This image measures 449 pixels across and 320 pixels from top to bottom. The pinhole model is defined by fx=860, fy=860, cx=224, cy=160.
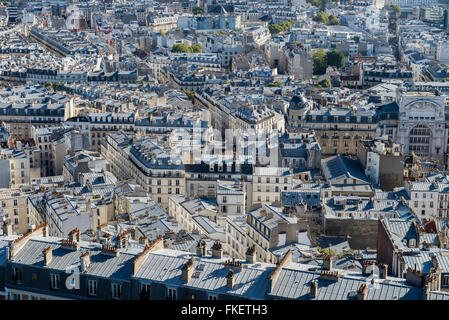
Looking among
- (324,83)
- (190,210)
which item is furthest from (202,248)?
(324,83)

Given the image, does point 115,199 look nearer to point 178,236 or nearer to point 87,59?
point 178,236

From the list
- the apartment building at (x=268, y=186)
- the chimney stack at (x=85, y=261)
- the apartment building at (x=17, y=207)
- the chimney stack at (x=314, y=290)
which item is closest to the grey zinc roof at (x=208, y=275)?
the chimney stack at (x=314, y=290)

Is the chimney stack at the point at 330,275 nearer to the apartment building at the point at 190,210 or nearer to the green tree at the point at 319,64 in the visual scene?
the apartment building at the point at 190,210

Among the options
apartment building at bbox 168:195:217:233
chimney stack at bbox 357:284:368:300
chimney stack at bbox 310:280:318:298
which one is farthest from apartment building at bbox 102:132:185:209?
chimney stack at bbox 357:284:368:300

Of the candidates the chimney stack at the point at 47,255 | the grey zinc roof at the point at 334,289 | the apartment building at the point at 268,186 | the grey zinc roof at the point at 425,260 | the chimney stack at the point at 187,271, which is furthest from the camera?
the apartment building at the point at 268,186

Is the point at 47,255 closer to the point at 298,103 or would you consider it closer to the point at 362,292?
the point at 362,292

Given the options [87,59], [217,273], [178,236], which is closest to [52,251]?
[217,273]
